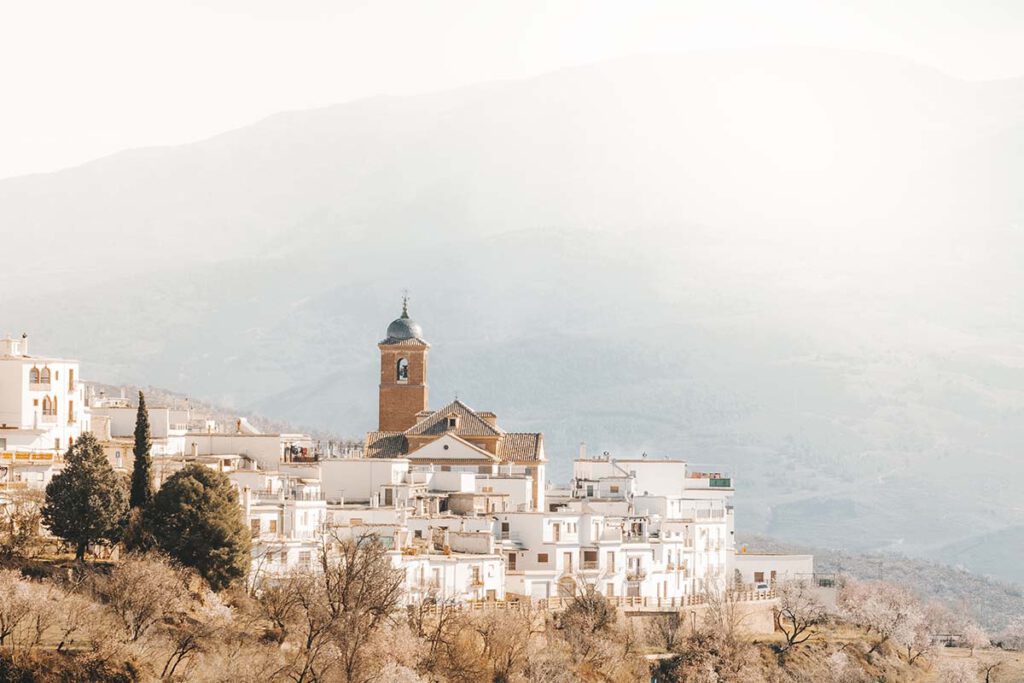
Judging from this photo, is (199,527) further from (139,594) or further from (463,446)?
(463,446)

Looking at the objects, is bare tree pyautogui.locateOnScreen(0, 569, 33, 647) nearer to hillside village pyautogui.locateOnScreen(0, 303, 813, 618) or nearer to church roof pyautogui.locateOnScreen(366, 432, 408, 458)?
hillside village pyautogui.locateOnScreen(0, 303, 813, 618)

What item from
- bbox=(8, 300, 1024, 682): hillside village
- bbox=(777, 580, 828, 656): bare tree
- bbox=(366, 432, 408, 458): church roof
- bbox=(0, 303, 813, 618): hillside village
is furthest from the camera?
bbox=(366, 432, 408, 458): church roof

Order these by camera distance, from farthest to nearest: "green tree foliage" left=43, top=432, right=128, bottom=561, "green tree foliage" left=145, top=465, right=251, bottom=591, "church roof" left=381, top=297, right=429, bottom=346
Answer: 1. "church roof" left=381, top=297, right=429, bottom=346
2. "green tree foliage" left=145, top=465, right=251, bottom=591
3. "green tree foliage" left=43, top=432, right=128, bottom=561

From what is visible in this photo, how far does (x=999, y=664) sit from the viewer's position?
337 ft

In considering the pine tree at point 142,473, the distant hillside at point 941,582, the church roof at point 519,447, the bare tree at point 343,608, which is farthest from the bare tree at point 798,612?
the distant hillside at point 941,582

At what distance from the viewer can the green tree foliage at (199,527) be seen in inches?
2768

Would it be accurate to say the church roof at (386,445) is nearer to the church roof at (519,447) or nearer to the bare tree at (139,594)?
the church roof at (519,447)

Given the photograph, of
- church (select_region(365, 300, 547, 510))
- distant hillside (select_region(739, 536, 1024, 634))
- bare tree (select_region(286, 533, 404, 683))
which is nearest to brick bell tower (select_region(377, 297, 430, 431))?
church (select_region(365, 300, 547, 510))

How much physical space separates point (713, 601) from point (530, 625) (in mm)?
14487

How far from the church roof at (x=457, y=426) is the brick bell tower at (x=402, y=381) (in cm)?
966

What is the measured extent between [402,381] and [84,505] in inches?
1779

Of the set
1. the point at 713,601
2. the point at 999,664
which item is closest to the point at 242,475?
the point at 713,601

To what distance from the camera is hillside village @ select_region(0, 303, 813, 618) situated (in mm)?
80062

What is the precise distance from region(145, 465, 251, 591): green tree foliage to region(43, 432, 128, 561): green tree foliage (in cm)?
122
